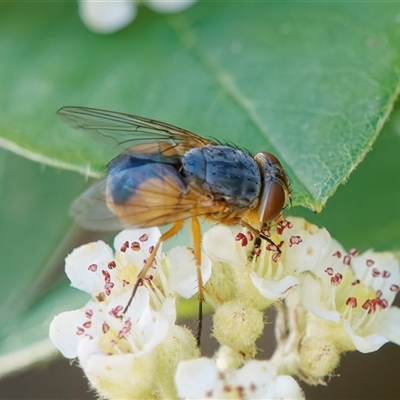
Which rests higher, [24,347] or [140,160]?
[140,160]

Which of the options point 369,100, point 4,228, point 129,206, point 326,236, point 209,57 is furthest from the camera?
point 4,228

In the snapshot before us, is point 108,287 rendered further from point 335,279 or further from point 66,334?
point 335,279

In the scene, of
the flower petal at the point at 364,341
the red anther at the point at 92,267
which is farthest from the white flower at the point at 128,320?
the flower petal at the point at 364,341

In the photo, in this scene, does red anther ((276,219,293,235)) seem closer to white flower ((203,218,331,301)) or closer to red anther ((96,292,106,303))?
white flower ((203,218,331,301))

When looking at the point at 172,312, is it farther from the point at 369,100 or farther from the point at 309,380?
the point at 369,100

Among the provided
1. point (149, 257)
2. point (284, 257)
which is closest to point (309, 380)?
point (284, 257)

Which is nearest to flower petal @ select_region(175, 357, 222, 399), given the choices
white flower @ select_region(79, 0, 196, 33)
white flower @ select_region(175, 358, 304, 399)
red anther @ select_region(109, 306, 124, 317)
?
white flower @ select_region(175, 358, 304, 399)
